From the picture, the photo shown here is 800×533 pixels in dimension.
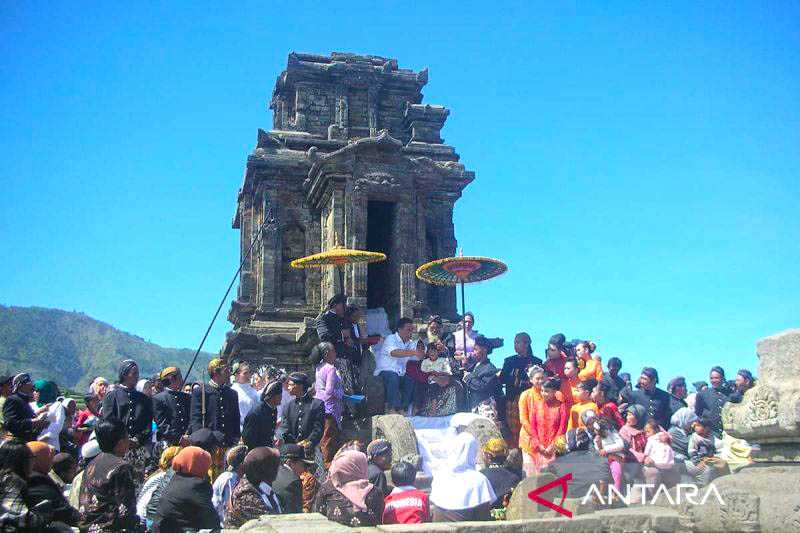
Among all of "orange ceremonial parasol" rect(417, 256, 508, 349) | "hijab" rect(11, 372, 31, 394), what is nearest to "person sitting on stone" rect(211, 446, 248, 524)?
"hijab" rect(11, 372, 31, 394)

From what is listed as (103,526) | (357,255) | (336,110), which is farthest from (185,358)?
(103,526)

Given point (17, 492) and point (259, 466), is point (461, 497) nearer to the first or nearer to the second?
point (259, 466)

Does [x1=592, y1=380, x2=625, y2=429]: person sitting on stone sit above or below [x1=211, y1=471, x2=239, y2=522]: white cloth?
above

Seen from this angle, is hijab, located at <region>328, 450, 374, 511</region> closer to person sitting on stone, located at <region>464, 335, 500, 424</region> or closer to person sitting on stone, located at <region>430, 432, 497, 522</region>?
person sitting on stone, located at <region>430, 432, 497, 522</region>

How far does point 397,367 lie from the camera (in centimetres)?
1373

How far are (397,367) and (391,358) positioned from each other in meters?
0.19

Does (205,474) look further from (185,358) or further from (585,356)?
(185,358)

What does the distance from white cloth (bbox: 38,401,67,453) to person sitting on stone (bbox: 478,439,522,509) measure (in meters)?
5.82

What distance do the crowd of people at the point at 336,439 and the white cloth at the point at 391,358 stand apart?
0.03 m

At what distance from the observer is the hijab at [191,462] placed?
271 inches

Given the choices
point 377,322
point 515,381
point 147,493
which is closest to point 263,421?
point 147,493

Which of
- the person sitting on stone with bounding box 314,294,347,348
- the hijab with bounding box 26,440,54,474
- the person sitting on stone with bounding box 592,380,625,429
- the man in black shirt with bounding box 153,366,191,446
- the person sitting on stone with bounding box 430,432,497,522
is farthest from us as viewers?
the person sitting on stone with bounding box 314,294,347,348

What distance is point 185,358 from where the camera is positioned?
144000mm

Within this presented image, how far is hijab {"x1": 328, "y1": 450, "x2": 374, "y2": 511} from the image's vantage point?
755 cm
